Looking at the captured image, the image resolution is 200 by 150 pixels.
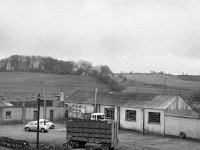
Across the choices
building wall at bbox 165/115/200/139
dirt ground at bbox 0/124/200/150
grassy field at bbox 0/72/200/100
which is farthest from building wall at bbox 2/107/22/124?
grassy field at bbox 0/72/200/100

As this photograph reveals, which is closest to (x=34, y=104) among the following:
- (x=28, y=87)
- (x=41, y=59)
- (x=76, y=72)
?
(x=28, y=87)

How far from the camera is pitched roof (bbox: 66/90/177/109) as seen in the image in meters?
52.1

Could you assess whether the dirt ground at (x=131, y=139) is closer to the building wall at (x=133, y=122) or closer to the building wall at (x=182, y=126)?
the building wall at (x=182, y=126)

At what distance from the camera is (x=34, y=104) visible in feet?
204

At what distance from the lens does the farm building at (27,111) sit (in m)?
57.7

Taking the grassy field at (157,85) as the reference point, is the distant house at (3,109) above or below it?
below

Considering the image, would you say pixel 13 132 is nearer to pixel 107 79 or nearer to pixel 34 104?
pixel 34 104

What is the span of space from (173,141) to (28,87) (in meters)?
57.0

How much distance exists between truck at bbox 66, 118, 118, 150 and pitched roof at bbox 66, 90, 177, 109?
15.4 metres

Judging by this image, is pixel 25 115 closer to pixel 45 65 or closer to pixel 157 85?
pixel 157 85

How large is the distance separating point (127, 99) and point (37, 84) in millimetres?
47686

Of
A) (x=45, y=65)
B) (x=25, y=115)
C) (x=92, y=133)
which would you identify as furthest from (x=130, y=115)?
(x=45, y=65)

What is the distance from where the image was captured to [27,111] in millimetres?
59812

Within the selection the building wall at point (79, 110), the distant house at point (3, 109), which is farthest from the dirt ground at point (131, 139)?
the building wall at point (79, 110)
